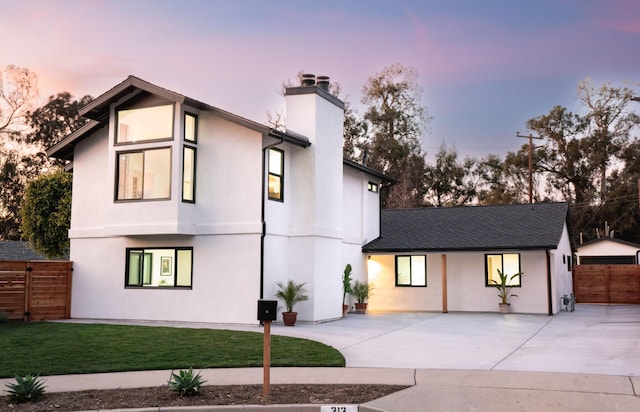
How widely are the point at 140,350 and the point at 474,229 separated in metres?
15.9

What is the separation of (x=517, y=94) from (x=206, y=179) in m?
29.6

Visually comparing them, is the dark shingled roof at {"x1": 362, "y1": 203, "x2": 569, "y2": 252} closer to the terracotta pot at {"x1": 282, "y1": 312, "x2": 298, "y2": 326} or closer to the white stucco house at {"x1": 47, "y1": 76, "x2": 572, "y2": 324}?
the white stucco house at {"x1": 47, "y1": 76, "x2": 572, "y2": 324}

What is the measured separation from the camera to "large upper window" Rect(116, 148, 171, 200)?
1850 centimetres

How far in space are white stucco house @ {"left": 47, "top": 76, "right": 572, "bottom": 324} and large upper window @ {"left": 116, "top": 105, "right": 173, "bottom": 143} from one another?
0.03 meters

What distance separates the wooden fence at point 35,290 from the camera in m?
18.4

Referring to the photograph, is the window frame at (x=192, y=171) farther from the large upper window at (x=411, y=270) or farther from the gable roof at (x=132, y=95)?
the large upper window at (x=411, y=270)

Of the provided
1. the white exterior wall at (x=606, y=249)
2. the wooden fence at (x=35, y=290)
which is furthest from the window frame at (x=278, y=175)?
the white exterior wall at (x=606, y=249)

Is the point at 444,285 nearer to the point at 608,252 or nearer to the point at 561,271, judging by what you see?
the point at 561,271

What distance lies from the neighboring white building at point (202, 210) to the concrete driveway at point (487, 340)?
1.85m

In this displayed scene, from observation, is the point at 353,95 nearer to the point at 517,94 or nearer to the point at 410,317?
the point at 517,94

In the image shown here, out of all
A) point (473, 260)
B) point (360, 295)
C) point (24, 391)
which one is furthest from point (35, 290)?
point (473, 260)

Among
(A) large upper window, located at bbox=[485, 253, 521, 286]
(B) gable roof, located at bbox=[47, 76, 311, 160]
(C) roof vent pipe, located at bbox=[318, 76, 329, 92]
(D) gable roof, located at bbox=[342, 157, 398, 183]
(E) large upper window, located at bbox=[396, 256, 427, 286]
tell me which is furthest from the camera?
(E) large upper window, located at bbox=[396, 256, 427, 286]

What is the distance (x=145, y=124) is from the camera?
19000 mm

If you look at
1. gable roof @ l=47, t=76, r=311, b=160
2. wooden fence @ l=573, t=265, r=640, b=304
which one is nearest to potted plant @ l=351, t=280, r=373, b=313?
gable roof @ l=47, t=76, r=311, b=160
